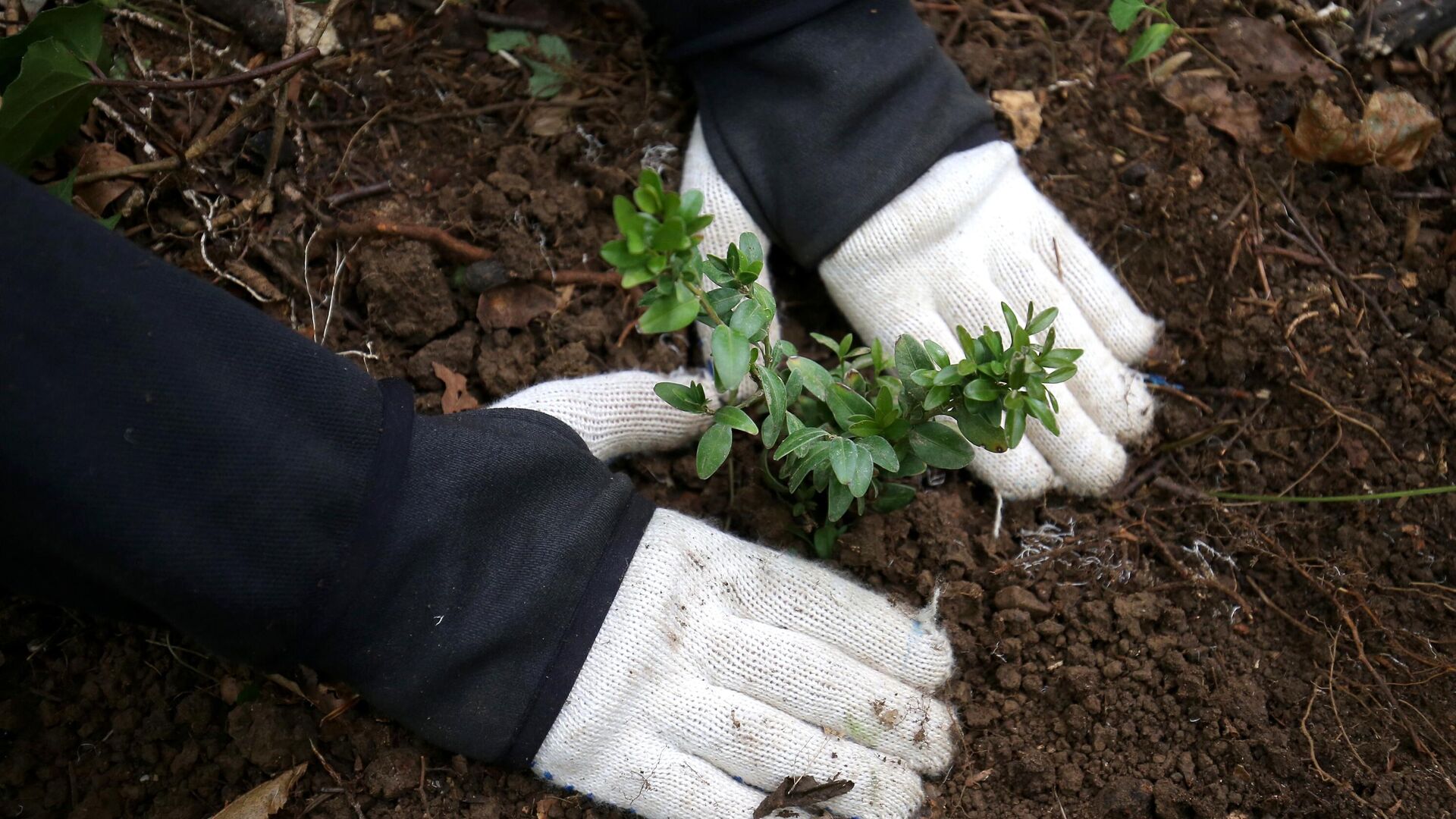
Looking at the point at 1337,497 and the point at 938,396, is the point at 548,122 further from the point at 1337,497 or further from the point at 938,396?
the point at 1337,497

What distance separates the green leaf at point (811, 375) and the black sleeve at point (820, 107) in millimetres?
590

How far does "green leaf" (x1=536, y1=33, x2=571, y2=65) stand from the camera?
7.55 ft

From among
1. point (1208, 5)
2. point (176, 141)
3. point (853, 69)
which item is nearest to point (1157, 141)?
point (1208, 5)

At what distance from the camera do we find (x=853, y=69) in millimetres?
2135

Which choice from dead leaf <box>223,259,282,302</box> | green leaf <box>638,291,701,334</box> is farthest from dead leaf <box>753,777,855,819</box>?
dead leaf <box>223,259,282,302</box>

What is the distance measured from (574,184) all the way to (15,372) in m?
1.21

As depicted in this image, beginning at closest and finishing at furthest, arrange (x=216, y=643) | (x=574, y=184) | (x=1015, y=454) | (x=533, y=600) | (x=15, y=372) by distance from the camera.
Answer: (x=15, y=372)
(x=216, y=643)
(x=533, y=600)
(x=1015, y=454)
(x=574, y=184)

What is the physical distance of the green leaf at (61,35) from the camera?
1825 millimetres

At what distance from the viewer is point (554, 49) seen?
231 cm

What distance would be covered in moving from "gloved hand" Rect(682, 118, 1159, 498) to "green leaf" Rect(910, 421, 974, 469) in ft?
1.35

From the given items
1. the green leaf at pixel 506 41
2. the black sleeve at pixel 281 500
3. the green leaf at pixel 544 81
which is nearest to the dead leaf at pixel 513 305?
the black sleeve at pixel 281 500

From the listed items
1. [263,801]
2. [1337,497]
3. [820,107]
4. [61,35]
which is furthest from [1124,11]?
[263,801]

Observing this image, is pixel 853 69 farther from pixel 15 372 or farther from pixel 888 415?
pixel 15 372

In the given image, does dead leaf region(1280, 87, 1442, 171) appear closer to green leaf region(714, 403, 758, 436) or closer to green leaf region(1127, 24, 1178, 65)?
green leaf region(1127, 24, 1178, 65)
